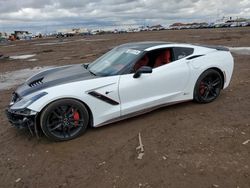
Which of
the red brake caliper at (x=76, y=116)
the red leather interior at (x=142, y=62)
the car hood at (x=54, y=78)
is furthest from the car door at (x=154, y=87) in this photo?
the red brake caliper at (x=76, y=116)

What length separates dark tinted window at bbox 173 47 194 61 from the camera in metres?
5.20

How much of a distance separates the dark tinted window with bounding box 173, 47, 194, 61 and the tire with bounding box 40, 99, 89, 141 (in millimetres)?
2182

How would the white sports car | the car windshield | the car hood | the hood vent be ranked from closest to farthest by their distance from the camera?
the white sports car, the car hood, the hood vent, the car windshield

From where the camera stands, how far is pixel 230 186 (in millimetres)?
2945

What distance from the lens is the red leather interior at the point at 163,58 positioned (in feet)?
16.7

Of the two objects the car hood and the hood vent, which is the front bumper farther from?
the hood vent

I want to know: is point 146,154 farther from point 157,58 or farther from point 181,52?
point 181,52

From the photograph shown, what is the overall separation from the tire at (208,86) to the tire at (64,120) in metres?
2.49

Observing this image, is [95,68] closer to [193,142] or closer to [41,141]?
[41,141]

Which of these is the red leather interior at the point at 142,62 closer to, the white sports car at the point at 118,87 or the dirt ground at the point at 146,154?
the white sports car at the point at 118,87

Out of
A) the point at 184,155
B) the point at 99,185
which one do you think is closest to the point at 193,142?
the point at 184,155

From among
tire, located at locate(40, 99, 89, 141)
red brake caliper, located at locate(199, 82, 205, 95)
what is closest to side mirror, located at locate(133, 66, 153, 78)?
tire, located at locate(40, 99, 89, 141)

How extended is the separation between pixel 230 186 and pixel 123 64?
8.91ft

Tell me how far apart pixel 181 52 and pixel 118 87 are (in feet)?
5.56
